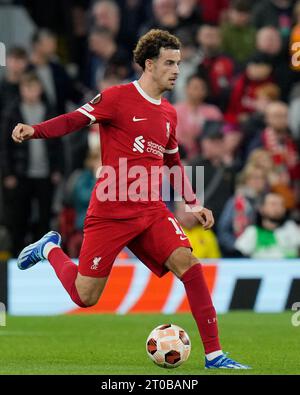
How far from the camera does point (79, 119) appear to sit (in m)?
9.35

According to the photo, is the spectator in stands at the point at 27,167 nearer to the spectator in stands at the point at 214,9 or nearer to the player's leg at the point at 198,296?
the spectator in stands at the point at 214,9

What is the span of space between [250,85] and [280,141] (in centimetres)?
97

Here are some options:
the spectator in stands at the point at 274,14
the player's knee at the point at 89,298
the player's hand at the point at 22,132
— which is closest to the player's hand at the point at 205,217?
the player's knee at the point at 89,298

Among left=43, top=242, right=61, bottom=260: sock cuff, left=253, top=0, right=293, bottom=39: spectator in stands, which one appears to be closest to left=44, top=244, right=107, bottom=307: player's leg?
left=43, top=242, right=61, bottom=260: sock cuff

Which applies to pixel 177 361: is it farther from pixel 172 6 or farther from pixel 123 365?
pixel 172 6

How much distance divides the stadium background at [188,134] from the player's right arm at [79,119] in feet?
16.9

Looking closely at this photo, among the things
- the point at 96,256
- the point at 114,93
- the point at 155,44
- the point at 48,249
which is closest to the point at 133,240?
the point at 96,256

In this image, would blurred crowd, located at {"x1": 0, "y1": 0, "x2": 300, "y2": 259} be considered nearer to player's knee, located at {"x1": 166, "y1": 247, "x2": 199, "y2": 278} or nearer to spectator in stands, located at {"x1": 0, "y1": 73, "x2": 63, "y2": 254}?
spectator in stands, located at {"x1": 0, "y1": 73, "x2": 63, "y2": 254}

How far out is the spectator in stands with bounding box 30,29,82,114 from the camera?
1705 centimetres

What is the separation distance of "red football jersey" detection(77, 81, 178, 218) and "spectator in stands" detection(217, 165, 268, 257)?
20.1 feet

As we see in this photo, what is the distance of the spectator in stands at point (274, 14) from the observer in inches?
692

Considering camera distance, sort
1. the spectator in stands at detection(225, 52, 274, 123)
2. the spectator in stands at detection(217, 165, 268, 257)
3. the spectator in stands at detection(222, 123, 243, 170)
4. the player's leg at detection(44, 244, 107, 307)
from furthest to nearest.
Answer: the spectator in stands at detection(225, 52, 274, 123) < the spectator in stands at detection(222, 123, 243, 170) < the spectator in stands at detection(217, 165, 268, 257) < the player's leg at detection(44, 244, 107, 307)

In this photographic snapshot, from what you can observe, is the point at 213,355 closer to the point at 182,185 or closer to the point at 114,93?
the point at 182,185
